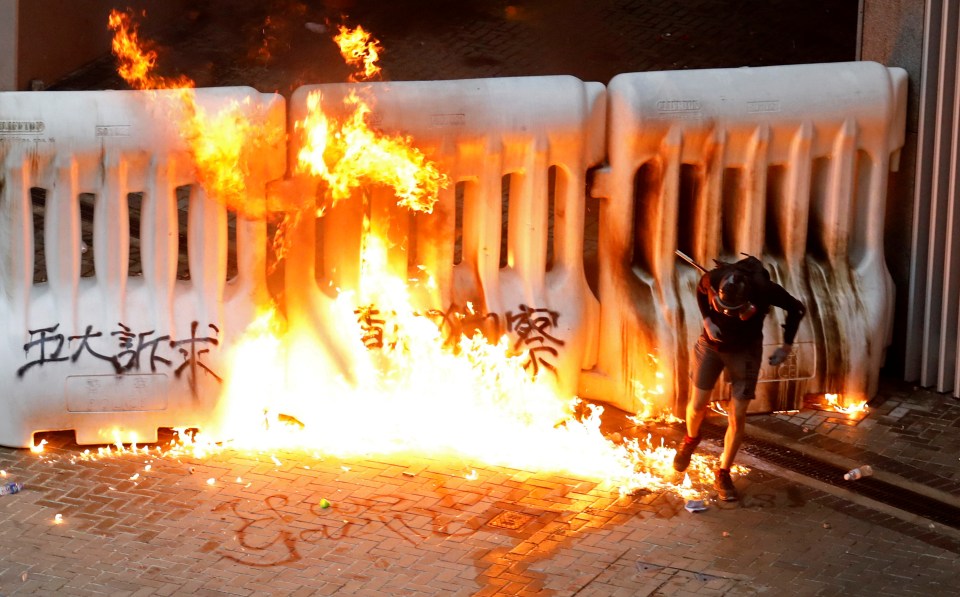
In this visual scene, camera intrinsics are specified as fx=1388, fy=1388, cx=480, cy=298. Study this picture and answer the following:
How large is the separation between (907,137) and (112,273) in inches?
212

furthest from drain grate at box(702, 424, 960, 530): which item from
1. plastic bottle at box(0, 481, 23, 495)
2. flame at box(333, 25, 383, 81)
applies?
flame at box(333, 25, 383, 81)

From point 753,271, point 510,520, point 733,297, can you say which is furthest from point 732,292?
point 510,520

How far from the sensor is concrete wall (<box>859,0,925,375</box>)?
9516mm

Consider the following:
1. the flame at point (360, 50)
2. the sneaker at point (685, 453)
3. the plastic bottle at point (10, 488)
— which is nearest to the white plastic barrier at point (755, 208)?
the sneaker at point (685, 453)

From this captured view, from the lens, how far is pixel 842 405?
9.30 m

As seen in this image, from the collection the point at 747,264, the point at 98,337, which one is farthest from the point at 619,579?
the point at 98,337

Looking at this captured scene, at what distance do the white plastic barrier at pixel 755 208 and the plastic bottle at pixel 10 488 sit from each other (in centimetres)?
360

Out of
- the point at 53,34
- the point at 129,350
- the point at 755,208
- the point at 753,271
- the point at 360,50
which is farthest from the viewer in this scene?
the point at 360,50

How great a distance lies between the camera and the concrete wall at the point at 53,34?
13.3m

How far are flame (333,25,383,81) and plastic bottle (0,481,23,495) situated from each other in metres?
7.57

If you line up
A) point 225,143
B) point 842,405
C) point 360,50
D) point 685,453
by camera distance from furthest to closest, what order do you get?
point 360,50 → point 842,405 → point 225,143 → point 685,453

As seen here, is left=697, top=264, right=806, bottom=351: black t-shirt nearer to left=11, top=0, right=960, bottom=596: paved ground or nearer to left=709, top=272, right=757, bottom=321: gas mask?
left=709, top=272, right=757, bottom=321: gas mask

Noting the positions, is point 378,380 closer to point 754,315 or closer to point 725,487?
point 725,487

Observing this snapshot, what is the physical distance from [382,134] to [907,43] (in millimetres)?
3806
